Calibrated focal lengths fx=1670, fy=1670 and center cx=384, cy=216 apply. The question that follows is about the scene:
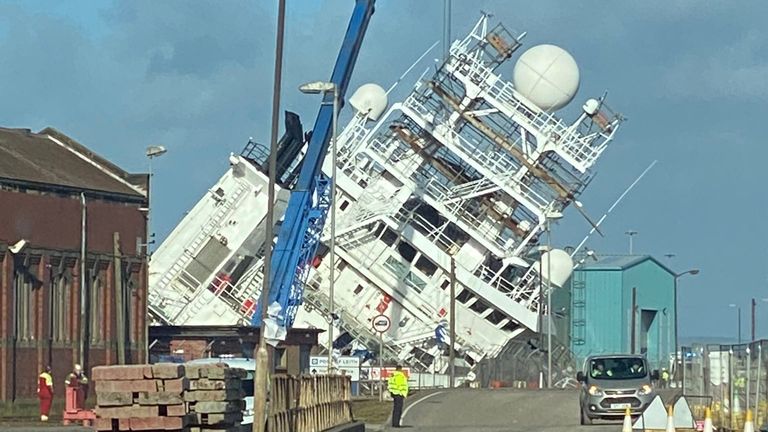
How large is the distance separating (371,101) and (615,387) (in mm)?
37017

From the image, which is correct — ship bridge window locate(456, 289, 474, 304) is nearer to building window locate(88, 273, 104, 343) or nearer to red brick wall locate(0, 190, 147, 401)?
red brick wall locate(0, 190, 147, 401)

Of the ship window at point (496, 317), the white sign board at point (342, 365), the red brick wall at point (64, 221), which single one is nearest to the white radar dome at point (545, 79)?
the ship window at point (496, 317)

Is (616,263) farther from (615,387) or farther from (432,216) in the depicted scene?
(615,387)

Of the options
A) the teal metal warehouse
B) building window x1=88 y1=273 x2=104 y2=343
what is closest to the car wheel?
building window x1=88 y1=273 x2=104 y2=343

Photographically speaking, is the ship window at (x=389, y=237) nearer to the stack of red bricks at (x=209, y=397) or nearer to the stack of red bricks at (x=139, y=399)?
the stack of red bricks at (x=209, y=397)

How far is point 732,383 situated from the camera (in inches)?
1254

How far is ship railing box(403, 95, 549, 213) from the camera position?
217 feet

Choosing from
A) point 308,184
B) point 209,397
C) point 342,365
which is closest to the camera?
point 209,397

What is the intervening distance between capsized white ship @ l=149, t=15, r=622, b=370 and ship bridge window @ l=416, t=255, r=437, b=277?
0.19 ft

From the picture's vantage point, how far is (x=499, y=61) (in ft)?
221

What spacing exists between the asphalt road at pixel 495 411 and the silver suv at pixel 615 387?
40 centimetres

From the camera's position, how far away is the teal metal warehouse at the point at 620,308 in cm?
8706

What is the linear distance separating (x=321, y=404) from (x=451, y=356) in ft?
109

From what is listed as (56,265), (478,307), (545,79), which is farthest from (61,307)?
(545,79)
